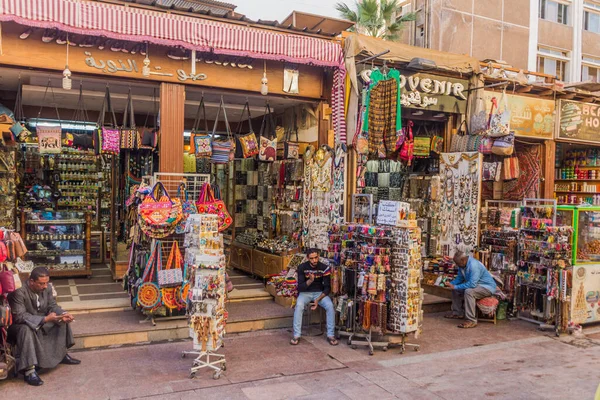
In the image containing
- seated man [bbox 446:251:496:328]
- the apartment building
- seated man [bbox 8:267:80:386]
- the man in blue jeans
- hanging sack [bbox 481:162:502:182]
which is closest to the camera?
seated man [bbox 8:267:80:386]

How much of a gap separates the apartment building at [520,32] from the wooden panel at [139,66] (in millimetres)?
9871

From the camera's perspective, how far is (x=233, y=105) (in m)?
10.4

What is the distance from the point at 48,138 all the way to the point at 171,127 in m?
1.85

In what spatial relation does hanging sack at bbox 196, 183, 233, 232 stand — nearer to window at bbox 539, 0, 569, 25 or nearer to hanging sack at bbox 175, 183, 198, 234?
hanging sack at bbox 175, 183, 198, 234

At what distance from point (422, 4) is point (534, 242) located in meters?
12.2

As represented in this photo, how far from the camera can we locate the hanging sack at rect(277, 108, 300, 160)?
9.55 meters

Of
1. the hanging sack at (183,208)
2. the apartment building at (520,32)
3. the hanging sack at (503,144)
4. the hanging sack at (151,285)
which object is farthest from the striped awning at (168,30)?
the apartment building at (520,32)

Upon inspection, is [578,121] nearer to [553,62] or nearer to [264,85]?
[264,85]

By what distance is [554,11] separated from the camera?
66.3 ft

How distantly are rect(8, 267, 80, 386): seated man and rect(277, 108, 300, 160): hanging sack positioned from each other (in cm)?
487

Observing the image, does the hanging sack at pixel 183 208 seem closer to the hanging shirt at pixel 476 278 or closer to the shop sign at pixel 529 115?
the hanging shirt at pixel 476 278

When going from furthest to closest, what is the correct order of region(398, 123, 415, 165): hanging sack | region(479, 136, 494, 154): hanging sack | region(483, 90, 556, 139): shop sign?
region(483, 90, 556, 139): shop sign, region(398, 123, 415, 165): hanging sack, region(479, 136, 494, 154): hanging sack

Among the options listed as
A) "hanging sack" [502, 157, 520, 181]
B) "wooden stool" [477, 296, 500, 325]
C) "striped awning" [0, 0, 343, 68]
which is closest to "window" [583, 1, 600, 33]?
"hanging sack" [502, 157, 520, 181]

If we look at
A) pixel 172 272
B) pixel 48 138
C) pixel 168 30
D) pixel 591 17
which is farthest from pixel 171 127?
pixel 591 17
